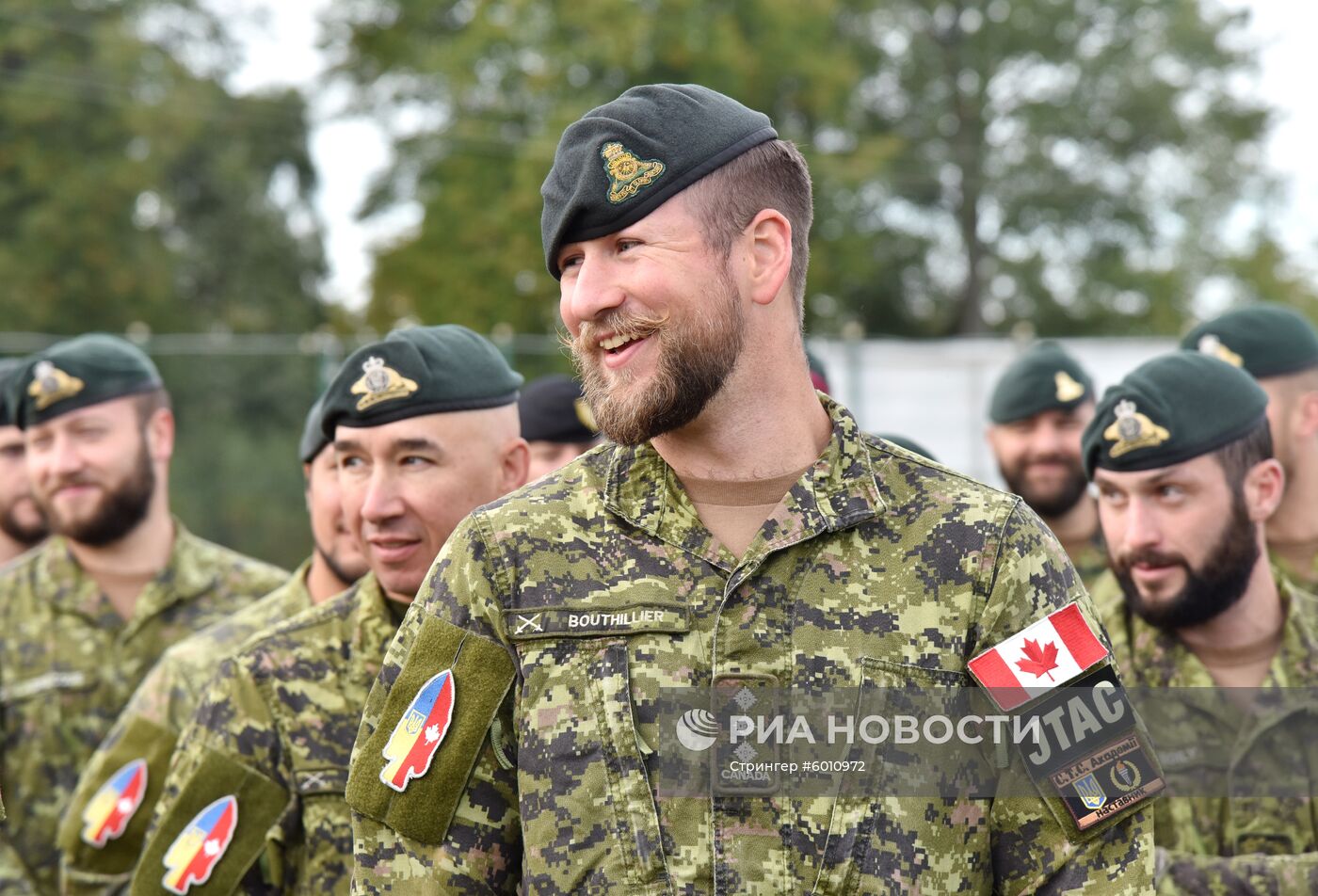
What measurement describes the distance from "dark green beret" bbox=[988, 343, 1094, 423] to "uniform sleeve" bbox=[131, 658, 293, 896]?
3799 mm

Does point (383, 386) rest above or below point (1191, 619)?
above

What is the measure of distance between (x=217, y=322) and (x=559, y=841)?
2740 cm

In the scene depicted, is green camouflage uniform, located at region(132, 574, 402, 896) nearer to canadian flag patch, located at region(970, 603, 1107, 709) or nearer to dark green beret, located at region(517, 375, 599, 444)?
canadian flag patch, located at region(970, 603, 1107, 709)

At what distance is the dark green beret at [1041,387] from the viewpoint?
22.4ft

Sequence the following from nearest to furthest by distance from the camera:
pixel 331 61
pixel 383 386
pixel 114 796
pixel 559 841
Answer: pixel 559 841 < pixel 383 386 < pixel 114 796 < pixel 331 61

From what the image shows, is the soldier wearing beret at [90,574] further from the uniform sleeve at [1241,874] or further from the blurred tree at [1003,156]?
the blurred tree at [1003,156]

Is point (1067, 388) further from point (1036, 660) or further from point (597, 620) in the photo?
point (597, 620)

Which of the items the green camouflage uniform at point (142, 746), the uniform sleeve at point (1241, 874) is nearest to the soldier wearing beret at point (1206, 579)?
the uniform sleeve at point (1241, 874)

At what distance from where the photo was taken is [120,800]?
A: 4832mm

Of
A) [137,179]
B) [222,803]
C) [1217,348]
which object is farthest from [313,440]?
[137,179]

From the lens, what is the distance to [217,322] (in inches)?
1136

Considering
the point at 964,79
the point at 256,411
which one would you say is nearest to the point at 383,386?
the point at 256,411

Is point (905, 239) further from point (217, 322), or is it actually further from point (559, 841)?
point (559, 841)

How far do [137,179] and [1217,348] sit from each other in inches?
873
